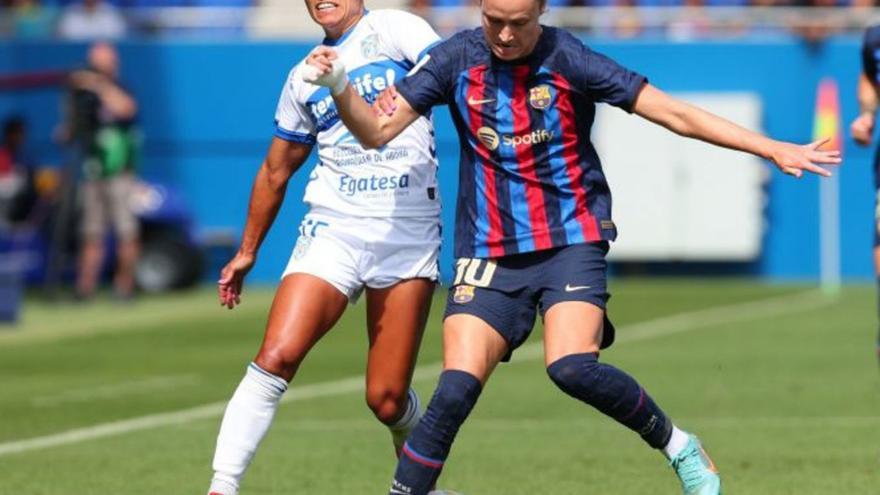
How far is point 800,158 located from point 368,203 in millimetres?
1929

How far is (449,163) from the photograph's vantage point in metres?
27.7

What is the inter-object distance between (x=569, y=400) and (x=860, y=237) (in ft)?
46.5

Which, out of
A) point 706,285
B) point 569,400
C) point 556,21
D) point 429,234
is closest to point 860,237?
point 706,285

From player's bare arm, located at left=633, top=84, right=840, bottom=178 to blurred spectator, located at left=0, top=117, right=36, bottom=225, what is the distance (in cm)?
1660

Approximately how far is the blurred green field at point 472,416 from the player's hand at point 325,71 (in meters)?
2.58

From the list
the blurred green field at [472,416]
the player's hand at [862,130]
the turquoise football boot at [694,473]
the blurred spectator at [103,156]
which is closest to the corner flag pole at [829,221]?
the blurred green field at [472,416]

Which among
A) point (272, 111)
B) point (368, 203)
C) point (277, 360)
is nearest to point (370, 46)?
point (368, 203)

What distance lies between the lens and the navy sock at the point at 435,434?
7816 millimetres

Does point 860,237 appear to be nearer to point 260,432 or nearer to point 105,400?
point 105,400

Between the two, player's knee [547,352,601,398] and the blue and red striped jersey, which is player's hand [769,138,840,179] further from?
player's knee [547,352,601,398]

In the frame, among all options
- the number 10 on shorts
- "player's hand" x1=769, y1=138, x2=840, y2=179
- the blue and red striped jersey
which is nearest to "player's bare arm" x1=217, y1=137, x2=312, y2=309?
the blue and red striped jersey

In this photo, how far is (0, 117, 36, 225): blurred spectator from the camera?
932 inches

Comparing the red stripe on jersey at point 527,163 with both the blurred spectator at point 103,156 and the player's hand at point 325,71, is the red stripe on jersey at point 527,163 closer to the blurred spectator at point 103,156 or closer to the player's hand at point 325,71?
the player's hand at point 325,71

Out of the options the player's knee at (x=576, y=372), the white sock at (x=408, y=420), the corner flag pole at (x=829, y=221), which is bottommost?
the corner flag pole at (x=829, y=221)
